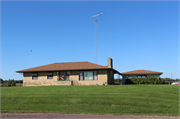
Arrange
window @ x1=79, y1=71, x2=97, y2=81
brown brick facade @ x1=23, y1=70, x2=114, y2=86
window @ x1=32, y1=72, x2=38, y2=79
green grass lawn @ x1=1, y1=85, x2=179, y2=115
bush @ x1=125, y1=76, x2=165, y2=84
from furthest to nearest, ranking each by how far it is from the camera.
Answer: window @ x1=32, y1=72, x2=38, y2=79
bush @ x1=125, y1=76, x2=165, y2=84
window @ x1=79, y1=71, x2=97, y2=81
brown brick facade @ x1=23, y1=70, x2=114, y2=86
green grass lawn @ x1=1, y1=85, x2=179, y2=115

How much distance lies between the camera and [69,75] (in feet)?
97.1

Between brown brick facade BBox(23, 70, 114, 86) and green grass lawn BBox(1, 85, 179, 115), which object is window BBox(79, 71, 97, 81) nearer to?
brown brick facade BBox(23, 70, 114, 86)

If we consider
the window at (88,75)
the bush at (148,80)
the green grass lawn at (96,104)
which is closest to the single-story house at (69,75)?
the window at (88,75)

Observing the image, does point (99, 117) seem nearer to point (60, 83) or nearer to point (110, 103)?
point (110, 103)

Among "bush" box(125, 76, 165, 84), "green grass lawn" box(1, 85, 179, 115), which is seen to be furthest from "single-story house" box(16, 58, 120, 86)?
"green grass lawn" box(1, 85, 179, 115)

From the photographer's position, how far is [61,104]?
47.1 feet

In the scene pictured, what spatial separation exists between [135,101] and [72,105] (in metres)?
5.03

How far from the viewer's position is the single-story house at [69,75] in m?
28.2

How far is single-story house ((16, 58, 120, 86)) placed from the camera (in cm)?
2825

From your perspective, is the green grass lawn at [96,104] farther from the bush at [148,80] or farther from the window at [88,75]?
the bush at [148,80]

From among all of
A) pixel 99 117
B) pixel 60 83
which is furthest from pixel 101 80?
pixel 99 117

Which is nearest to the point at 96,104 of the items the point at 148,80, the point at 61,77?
the point at 61,77

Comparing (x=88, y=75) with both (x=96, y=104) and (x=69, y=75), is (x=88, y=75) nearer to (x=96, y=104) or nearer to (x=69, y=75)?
(x=69, y=75)

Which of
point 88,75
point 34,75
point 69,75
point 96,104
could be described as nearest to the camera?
point 96,104
